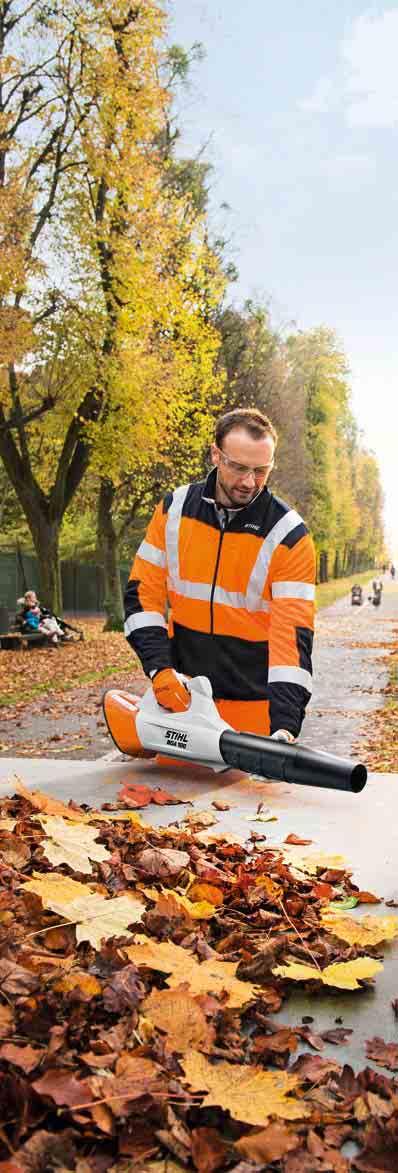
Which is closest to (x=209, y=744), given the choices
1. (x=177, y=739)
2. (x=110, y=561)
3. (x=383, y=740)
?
(x=177, y=739)

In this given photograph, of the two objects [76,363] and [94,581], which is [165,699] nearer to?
[76,363]

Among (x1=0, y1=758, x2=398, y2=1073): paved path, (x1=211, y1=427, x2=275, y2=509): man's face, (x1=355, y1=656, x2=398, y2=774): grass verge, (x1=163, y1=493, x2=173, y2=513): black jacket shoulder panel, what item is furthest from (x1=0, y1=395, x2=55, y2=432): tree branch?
(x1=0, y1=758, x2=398, y2=1073): paved path

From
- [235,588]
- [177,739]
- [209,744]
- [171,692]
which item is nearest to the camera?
[209,744]

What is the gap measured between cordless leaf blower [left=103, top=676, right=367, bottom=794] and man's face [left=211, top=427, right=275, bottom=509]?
1.00 m

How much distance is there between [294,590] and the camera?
443 centimetres

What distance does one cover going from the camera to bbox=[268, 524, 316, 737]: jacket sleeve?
4266 mm

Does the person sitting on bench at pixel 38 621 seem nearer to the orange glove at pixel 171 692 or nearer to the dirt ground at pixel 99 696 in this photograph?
the dirt ground at pixel 99 696

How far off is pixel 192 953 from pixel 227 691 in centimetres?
284

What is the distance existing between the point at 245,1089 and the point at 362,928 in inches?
24.1

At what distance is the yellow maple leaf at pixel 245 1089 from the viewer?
1667 mm

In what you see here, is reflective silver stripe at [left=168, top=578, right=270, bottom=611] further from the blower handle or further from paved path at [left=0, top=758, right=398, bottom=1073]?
the blower handle

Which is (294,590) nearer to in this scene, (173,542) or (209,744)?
(173,542)

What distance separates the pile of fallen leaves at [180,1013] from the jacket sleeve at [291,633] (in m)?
1.52

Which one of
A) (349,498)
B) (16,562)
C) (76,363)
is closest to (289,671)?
(76,363)
